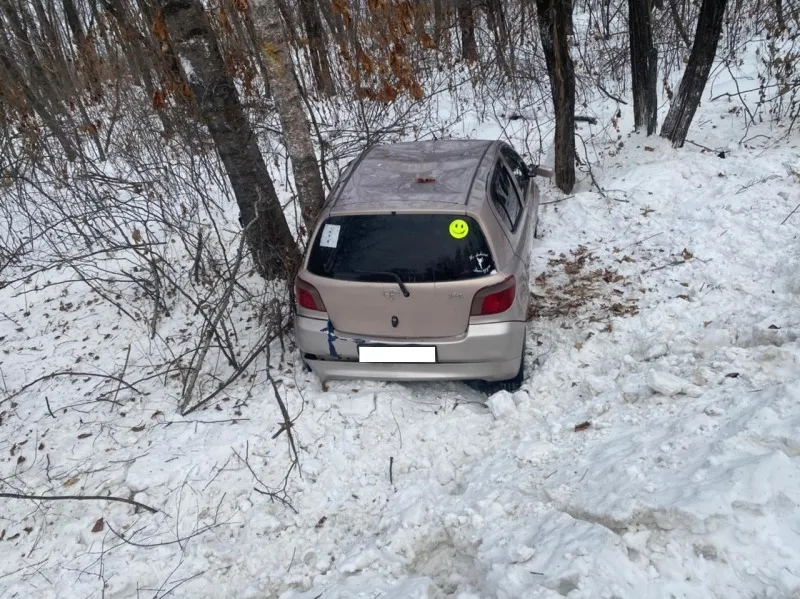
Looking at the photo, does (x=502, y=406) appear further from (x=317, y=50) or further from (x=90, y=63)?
(x=90, y=63)

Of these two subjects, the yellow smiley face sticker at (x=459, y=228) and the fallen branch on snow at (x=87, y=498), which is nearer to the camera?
the fallen branch on snow at (x=87, y=498)

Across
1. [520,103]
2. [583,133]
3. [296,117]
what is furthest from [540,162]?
[296,117]

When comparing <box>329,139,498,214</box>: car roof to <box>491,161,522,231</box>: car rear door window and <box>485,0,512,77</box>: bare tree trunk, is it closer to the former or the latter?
<box>491,161,522,231</box>: car rear door window

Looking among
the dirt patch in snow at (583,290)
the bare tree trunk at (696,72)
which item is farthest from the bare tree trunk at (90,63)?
the bare tree trunk at (696,72)

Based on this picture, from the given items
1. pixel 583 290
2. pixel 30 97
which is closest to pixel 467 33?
pixel 30 97

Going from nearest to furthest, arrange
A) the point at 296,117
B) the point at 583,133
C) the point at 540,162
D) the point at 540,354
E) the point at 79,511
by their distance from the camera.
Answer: the point at 79,511
the point at 540,354
the point at 296,117
the point at 540,162
the point at 583,133

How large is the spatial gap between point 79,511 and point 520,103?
932cm

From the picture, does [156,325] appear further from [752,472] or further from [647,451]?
[752,472]

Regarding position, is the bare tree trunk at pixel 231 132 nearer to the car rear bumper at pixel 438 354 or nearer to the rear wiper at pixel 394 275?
the car rear bumper at pixel 438 354

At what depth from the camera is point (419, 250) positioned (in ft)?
12.2

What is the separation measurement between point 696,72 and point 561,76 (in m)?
1.87

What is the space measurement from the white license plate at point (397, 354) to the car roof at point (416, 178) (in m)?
0.95

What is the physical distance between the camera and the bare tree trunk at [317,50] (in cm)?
1042

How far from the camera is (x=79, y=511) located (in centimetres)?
355
